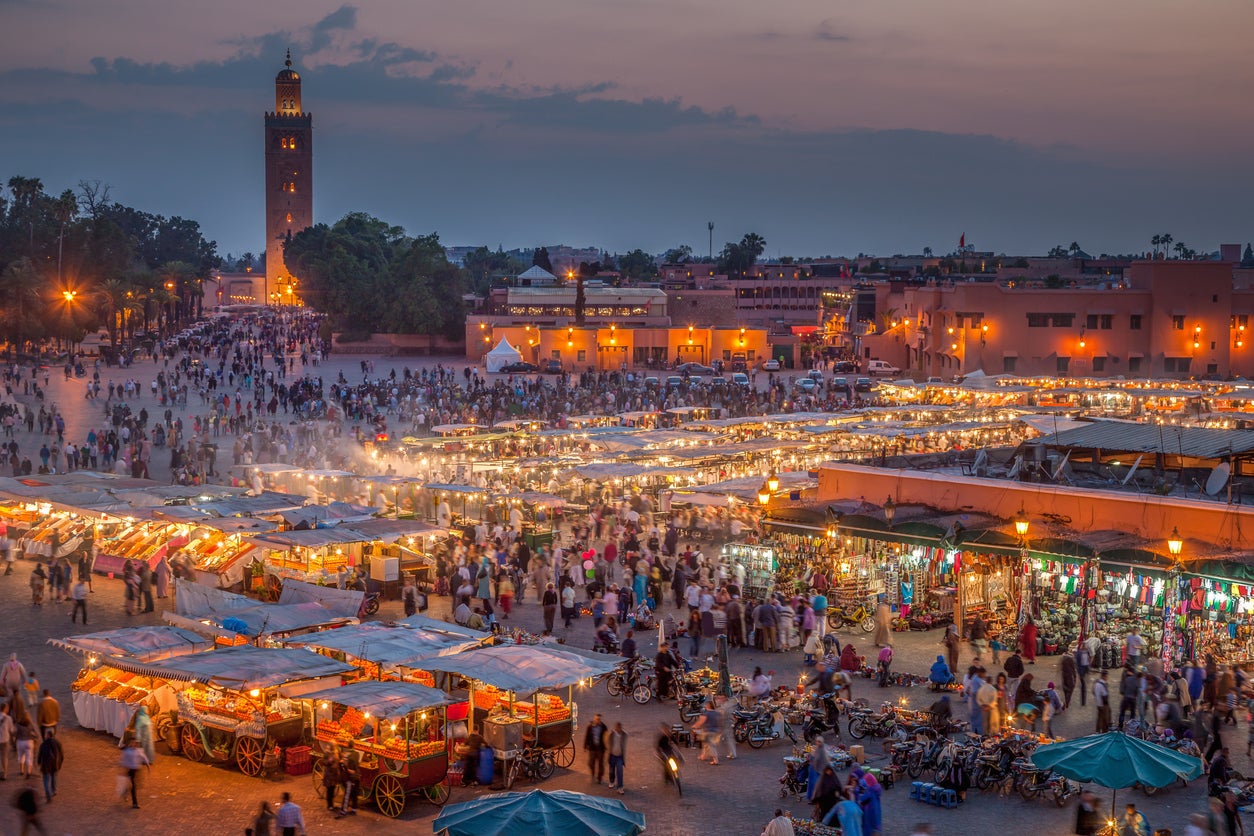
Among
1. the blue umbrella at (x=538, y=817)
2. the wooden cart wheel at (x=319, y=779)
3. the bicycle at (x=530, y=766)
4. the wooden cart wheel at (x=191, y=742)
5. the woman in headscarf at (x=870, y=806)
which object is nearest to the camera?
the blue umbrella at (x=538, y=817)

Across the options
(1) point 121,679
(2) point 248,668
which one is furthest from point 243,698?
(1) point 121,679

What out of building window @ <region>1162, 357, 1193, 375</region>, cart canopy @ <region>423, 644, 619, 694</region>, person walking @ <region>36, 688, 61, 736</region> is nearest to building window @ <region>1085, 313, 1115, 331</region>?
building window @ <region>1162, 357, 1193, 375</region>

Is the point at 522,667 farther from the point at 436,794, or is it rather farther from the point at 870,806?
the point at 870,806

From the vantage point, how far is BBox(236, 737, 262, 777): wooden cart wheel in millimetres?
14547

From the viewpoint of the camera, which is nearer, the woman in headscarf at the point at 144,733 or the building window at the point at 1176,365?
the woman in headscarf at the point at 144,733

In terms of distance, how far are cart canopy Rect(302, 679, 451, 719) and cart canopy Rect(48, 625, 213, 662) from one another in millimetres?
2490

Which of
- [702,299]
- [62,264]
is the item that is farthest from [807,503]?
[62,264]

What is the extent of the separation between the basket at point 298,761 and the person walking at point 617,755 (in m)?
3.20

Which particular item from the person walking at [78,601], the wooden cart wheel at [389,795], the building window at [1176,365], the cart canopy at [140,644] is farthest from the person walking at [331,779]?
the building window at [1176,365]

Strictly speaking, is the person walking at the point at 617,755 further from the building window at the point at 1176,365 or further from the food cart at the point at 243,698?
the building window at the point at 1176,365

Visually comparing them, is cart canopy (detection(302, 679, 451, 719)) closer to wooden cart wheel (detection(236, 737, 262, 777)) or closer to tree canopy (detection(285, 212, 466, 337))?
wooden cart wheel (detection(236, 737, 262, 777))

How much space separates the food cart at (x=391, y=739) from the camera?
13594mm

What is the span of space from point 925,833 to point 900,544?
36.1 feet

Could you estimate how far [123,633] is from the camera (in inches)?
647
